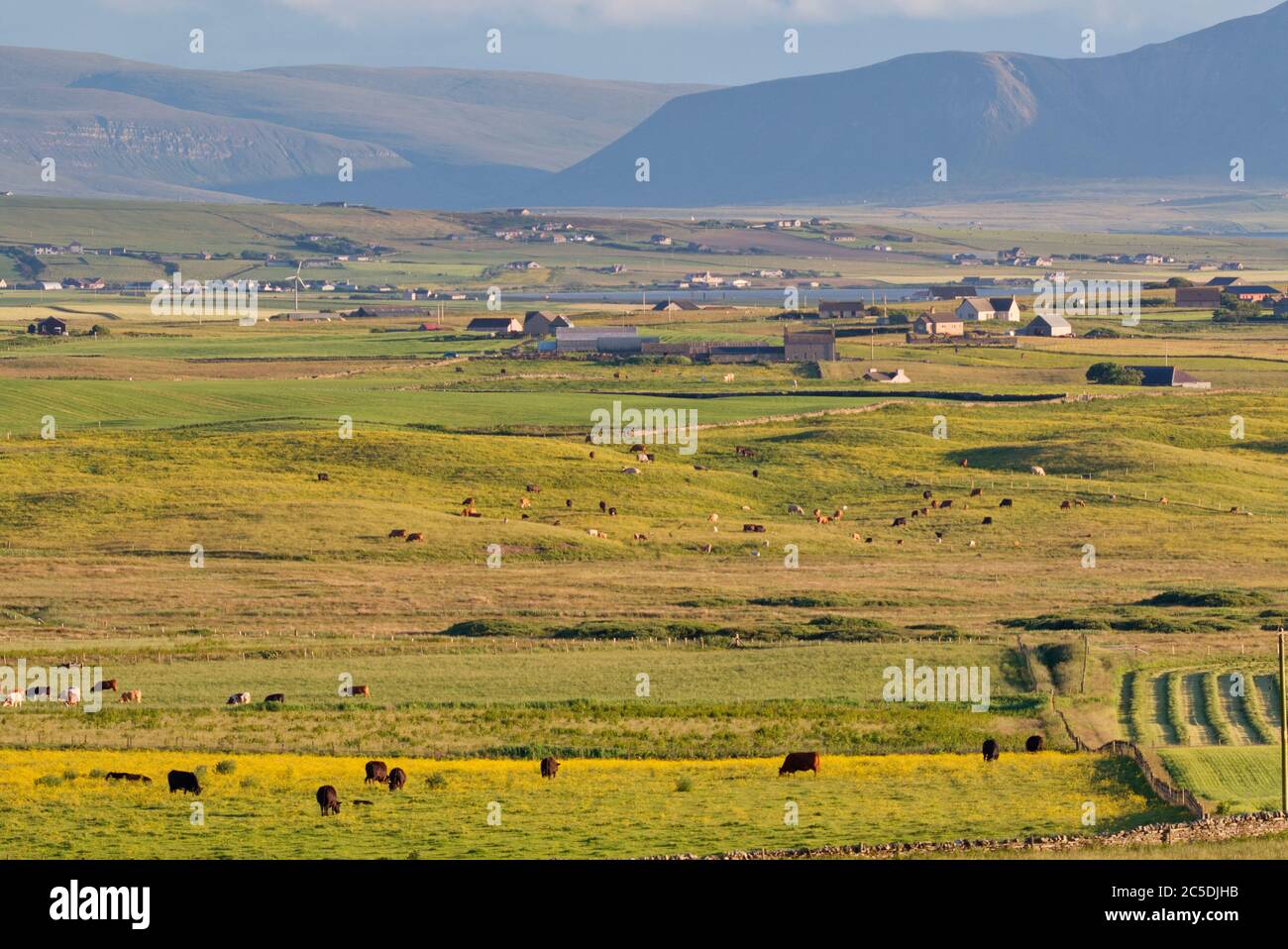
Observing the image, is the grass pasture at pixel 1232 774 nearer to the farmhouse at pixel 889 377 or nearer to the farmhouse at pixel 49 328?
the farmhouse at pixel 889 377

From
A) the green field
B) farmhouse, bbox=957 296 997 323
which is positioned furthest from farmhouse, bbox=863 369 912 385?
farmhouse, bbox=957 296 997 323

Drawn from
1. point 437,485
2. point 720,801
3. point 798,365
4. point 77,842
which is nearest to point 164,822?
point 77,842

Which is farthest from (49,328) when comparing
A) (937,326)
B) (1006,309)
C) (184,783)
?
(184,783)

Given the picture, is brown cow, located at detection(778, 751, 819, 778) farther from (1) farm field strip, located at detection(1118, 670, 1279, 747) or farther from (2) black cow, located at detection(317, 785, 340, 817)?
(2) black cow, located at detection(317, 785, 340, 817)

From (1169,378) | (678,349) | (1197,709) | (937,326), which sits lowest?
(1197,709)

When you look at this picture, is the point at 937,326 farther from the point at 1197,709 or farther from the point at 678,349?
the point at 1197,709
